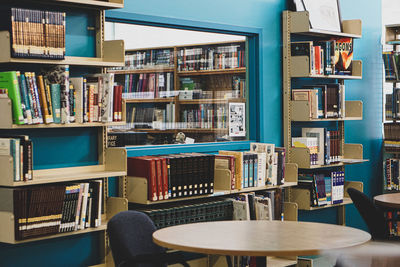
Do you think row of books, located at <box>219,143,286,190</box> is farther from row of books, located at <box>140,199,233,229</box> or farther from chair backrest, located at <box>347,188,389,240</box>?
chair backrest, located at <box>347,188,389,240</box>

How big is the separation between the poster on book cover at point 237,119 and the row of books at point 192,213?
0.95 meters

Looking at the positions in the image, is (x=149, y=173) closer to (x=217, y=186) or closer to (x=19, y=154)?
(x=217, y=186)

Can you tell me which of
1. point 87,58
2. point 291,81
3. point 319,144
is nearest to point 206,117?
point 291,81

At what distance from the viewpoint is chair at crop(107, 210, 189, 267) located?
11.4 feet

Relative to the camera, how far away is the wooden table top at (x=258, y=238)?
3.09 metres

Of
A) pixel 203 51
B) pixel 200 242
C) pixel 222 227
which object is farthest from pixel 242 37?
pixel 200 242

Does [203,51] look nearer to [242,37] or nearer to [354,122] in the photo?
[242,37]

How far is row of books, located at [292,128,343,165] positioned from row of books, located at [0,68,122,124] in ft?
7.71

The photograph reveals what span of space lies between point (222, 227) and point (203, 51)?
230cm

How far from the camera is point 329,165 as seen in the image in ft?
20.4

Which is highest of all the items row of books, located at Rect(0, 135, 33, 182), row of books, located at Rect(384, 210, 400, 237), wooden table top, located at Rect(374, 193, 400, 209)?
row of books, located at Rect(0, 135, 33, 182)

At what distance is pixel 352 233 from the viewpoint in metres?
3.54

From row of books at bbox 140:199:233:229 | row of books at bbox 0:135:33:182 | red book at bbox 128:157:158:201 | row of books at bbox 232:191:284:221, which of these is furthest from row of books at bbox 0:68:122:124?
row of books at bbox 232:191:284:221

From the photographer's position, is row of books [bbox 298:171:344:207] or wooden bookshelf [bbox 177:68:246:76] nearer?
wooden bookshelf [bbox 177:68:246:76]
